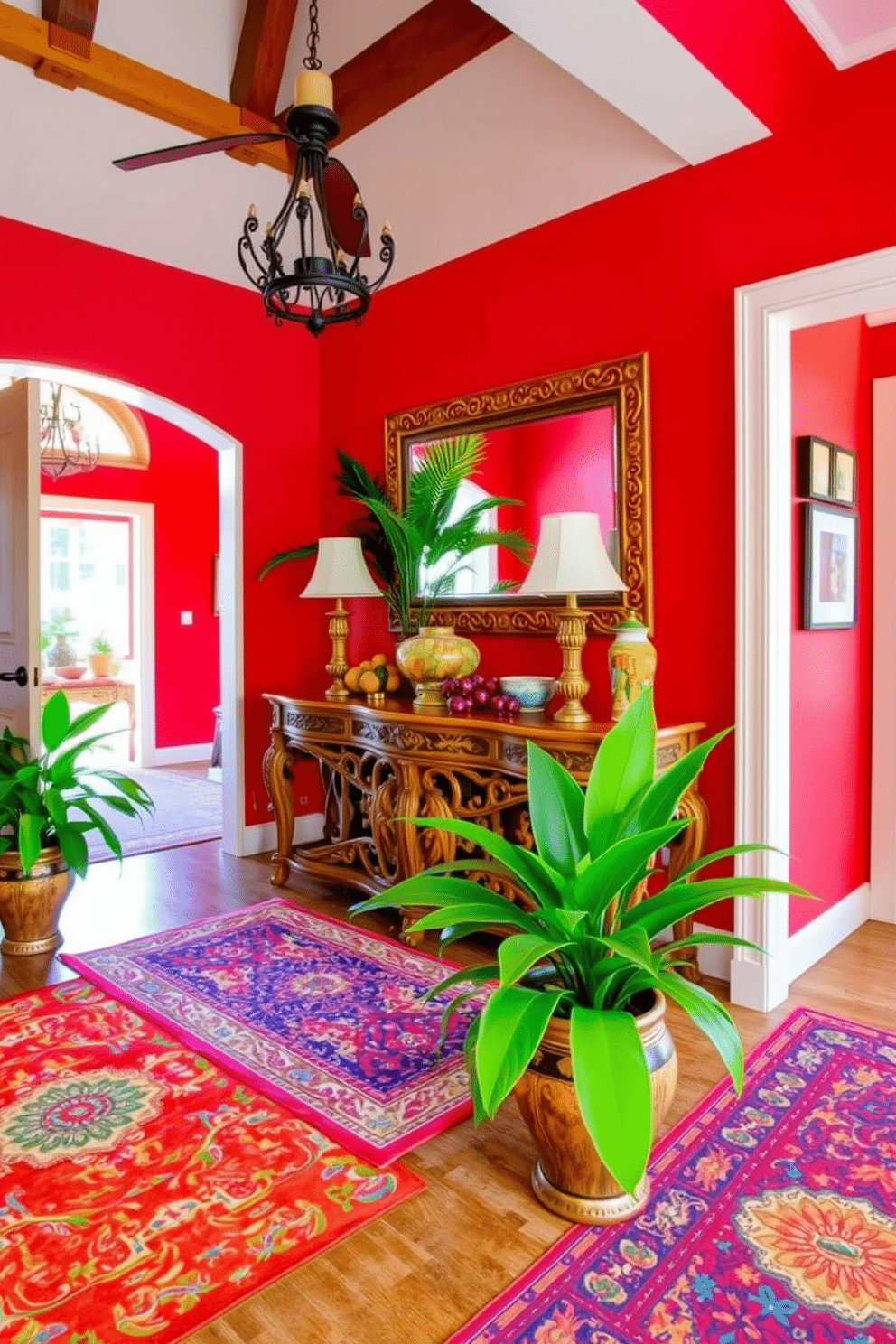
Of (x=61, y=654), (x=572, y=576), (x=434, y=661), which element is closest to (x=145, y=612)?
(x=61, y=654)

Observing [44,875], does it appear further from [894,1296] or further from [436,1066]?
[894,1296]

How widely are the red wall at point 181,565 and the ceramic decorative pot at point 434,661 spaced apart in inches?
172

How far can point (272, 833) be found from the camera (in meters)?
4.61

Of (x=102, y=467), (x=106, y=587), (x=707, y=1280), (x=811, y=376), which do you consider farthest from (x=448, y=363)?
(x=106, y=587)

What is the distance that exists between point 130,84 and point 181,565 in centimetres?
440

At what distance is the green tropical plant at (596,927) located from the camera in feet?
4.72

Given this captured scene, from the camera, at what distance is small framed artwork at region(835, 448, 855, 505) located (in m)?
3.16

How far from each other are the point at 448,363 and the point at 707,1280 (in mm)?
3497

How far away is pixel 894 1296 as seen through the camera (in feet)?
4.98

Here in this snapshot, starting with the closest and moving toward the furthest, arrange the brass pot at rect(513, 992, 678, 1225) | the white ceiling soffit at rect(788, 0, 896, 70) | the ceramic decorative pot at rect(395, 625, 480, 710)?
the brass pot at rect(513, 992, 678, 1225)
the white ceiling soffit at rect(788, 0, 896, 70)
the ceramic decorative pot at rect(395, 625, 480, 710)

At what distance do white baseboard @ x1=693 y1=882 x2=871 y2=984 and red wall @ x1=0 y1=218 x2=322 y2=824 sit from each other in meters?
2.44

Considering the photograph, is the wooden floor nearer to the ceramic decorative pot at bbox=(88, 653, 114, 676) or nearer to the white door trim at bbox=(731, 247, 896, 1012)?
the white door trim at bbox=(731, 247, 896, 1012)

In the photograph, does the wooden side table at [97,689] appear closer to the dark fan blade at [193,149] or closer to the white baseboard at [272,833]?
the white baseboard at [272,833]

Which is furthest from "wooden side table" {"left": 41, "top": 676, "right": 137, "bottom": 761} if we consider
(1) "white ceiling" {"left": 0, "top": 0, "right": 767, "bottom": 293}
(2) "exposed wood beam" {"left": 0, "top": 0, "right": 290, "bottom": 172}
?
(2) "exposed wood beam" {"left": 0, "top": 0, "right": 290, "bottom": 172}
